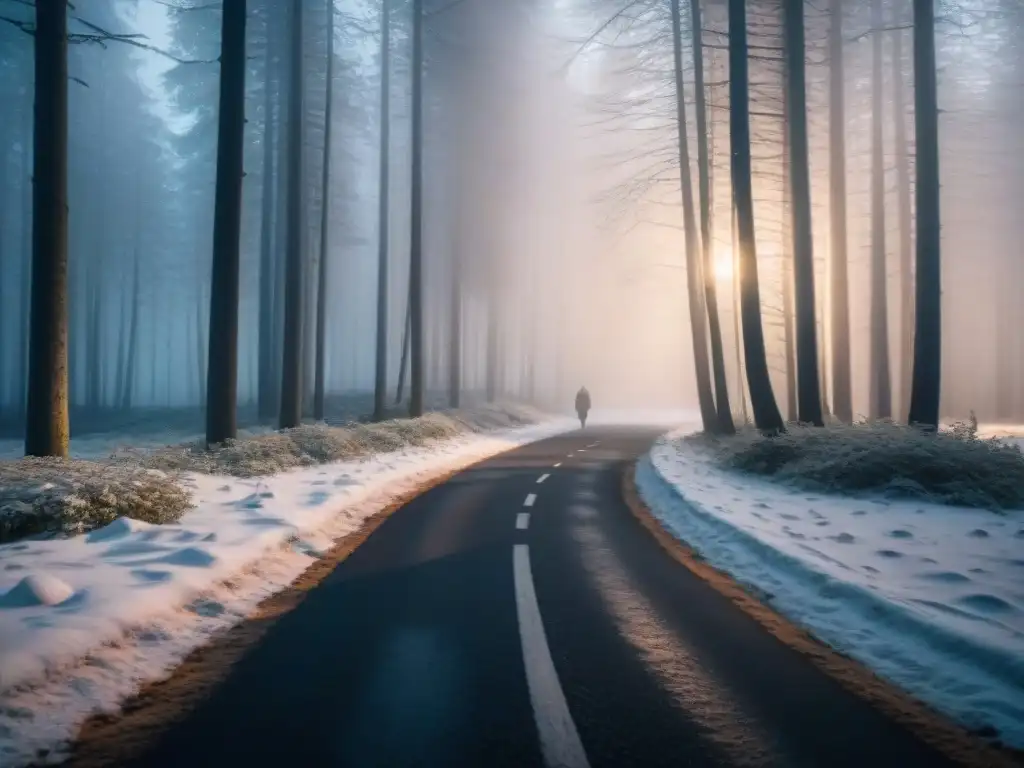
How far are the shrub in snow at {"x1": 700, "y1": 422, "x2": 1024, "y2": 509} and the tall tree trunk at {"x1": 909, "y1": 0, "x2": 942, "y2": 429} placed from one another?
1175 mm

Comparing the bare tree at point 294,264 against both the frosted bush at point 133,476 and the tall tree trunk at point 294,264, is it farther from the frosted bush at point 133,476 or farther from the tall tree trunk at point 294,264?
the frosted bush at point 133,476

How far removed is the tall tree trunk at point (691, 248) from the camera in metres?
18.5

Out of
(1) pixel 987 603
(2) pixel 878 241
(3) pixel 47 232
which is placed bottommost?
(1) pixel 987 603

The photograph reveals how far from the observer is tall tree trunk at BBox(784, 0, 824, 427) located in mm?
Answer: 13664

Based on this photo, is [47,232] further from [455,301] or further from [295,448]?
[455,301]

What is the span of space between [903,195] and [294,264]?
21108 millimetres

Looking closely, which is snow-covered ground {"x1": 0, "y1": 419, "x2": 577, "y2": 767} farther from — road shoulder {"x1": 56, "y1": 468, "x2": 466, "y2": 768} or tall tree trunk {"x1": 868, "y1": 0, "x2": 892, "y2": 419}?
tall tree trunk {"x1": 868, "y1": 0, "x2": 892, "y2": 419}

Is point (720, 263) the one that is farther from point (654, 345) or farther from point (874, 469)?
point (654, 345)

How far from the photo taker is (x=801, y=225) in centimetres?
1393

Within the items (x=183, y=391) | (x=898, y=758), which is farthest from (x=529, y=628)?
(x=183, y=391)

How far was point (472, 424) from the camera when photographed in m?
27.2

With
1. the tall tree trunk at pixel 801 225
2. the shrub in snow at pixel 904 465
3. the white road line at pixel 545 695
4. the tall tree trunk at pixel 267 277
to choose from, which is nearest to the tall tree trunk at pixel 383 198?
the tall tree trunk at pixel 267 277

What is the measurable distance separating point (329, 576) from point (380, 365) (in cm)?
1740

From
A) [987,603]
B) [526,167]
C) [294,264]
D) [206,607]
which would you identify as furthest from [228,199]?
[526,167]
